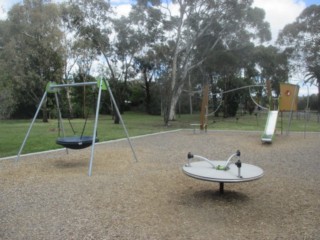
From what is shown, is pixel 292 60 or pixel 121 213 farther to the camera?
pixel 292 60

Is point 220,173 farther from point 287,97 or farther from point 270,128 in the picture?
point 287,97

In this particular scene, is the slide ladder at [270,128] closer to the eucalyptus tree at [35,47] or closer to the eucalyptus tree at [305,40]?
the eucalyptus tree at [35,47]

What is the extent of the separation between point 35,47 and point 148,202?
76.3 feet

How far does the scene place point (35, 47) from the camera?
987 inches

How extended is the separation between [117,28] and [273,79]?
2030 centimetres

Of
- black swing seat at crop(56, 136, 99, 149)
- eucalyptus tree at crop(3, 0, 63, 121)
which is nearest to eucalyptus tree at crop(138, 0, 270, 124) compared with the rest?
eucalyptus tree at crop(3, 0, 63, 121)

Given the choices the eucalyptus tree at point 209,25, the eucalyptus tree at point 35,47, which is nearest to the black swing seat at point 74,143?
the eucalyptus tree at point 209,25

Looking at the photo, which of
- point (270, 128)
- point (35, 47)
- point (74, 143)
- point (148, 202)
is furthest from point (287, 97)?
point (35, 47)

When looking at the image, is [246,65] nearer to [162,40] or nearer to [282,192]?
[162,40]

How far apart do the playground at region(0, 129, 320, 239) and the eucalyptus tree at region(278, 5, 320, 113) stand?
27410mm

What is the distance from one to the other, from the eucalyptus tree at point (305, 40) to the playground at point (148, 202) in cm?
2741

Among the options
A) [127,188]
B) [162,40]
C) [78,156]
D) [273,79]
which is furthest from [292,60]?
[127,188]

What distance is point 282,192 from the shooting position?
505cm

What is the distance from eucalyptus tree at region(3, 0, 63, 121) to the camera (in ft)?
80.3
